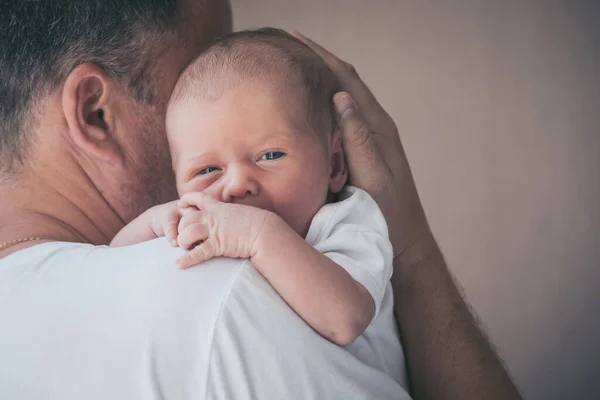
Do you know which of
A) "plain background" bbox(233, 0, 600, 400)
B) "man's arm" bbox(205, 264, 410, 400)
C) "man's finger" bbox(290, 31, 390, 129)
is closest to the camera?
"man's arm" bbox(205, 264, 410, 400)

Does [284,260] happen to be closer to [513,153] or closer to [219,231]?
[219,231]

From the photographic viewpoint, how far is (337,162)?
1.27 metres

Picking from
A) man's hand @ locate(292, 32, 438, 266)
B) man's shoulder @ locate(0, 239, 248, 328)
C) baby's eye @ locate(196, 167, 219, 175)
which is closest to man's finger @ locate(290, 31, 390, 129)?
man's hand @ locate(292, 32, 438, 266)

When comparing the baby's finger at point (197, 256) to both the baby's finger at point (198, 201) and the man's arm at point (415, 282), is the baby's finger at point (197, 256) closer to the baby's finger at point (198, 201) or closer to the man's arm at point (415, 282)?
the baby's finger at point (198, 201)

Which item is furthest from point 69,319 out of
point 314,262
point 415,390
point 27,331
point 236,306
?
point 415,390

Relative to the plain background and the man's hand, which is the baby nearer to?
the man's hand

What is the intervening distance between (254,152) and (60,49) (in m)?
0.43

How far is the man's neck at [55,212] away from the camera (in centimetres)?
111

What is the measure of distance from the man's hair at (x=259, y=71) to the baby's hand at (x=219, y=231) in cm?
26

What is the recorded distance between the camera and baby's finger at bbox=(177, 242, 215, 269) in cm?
84

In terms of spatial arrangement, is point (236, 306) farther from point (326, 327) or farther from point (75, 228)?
point (75, 228)

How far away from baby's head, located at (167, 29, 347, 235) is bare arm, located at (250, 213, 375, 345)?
0.55 feet

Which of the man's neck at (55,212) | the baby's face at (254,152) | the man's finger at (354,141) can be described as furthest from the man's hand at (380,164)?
the man's neck at (55,212)

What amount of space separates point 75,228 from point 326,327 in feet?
1.80
